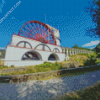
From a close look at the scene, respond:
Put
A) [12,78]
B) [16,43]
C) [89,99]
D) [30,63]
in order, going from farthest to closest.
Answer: [16,43] → [30,63] → [12,78] → [89,99]

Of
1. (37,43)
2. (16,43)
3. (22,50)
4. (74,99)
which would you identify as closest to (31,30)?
(37,43)

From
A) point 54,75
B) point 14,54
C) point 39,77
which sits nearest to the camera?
point 39,77

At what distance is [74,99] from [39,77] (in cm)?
352

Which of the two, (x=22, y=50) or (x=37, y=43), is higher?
(x=37, y=43)

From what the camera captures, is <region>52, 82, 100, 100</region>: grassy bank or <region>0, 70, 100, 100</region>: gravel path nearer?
<region>52, 82, 100, 100</region>: grassy bank

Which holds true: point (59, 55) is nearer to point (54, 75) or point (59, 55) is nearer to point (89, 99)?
point (54, 75)

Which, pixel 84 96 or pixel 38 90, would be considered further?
pixel 38 90

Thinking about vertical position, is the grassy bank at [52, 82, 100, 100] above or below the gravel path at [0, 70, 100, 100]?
above

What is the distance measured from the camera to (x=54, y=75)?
5.49 meters

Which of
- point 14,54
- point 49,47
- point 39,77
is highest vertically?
point 49,47

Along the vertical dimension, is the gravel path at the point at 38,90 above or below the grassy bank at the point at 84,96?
below

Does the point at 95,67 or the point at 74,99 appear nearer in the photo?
the point at 74,99

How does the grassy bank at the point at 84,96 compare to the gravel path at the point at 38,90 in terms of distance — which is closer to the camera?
the grassy bank at the point at 84,96

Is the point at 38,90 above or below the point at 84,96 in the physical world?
below
